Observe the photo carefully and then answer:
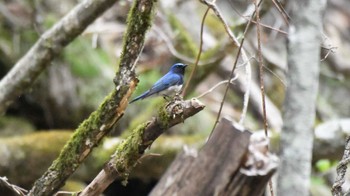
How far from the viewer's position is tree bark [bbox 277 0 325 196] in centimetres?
206

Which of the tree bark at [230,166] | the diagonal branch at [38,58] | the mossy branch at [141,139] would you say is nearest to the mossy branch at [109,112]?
the mossy branch at [141,139]

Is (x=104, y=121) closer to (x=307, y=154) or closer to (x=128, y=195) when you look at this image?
(x=307, y=154)

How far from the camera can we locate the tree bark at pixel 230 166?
2.58m

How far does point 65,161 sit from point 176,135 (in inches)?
191

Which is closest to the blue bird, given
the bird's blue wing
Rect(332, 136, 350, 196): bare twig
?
the bird's blue wing

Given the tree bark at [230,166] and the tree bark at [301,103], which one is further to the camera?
the tree bark at [230,166]

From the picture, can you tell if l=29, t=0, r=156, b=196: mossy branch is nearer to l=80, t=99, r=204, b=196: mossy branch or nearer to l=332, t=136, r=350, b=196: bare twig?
l=80, t=99, r=204, b=196: mossy branch

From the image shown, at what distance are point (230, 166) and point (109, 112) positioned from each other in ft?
3.07

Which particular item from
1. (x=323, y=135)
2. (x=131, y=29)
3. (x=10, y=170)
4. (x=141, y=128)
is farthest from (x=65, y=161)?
(x=323, y=135)

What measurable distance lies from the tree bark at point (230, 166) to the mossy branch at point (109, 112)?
1.86ft

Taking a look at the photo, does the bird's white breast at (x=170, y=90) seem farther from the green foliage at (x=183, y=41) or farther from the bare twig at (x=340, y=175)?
the green foliage at (x=183, y=41)

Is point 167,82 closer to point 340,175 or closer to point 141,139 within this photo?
point 141,139

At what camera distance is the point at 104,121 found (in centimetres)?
342

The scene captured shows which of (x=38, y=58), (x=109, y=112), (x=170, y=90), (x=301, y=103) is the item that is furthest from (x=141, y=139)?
(x=38, y=58)
